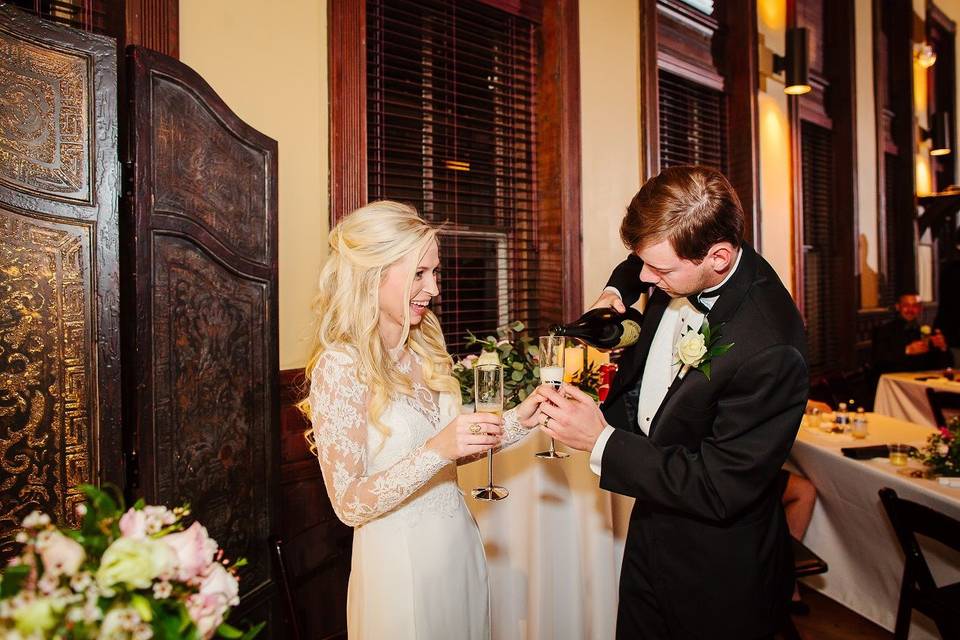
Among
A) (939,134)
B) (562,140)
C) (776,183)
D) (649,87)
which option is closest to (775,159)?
(776,183)

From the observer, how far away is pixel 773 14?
5734 millimetres

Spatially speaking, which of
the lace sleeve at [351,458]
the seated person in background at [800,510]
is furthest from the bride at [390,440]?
the seated person in background at [800,510]

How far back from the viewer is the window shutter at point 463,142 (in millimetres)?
3203

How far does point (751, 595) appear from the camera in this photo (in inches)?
66.2

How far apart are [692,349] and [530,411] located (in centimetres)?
54

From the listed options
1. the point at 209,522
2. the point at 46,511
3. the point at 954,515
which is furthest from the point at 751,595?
the point at 46,511

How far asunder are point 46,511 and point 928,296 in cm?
1138

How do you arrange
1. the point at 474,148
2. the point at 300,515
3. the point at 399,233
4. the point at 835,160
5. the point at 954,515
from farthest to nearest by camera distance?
the point at 835,160
the point at 474,148
the point at 300,515
the point at 954,515
the point at 399,233

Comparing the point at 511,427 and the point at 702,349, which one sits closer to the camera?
the point at 702,349

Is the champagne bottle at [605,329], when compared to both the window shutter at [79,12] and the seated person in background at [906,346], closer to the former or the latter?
the window shutter at [79,12]

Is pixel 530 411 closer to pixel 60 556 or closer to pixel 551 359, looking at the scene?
pixel 551 359

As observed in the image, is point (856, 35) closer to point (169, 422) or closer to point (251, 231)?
point (251, 231)

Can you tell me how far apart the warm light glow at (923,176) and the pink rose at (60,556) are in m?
10.6

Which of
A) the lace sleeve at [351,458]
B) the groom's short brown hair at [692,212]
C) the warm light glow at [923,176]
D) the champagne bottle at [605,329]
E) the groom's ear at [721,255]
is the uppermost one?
the warm light glow at [923,176]
